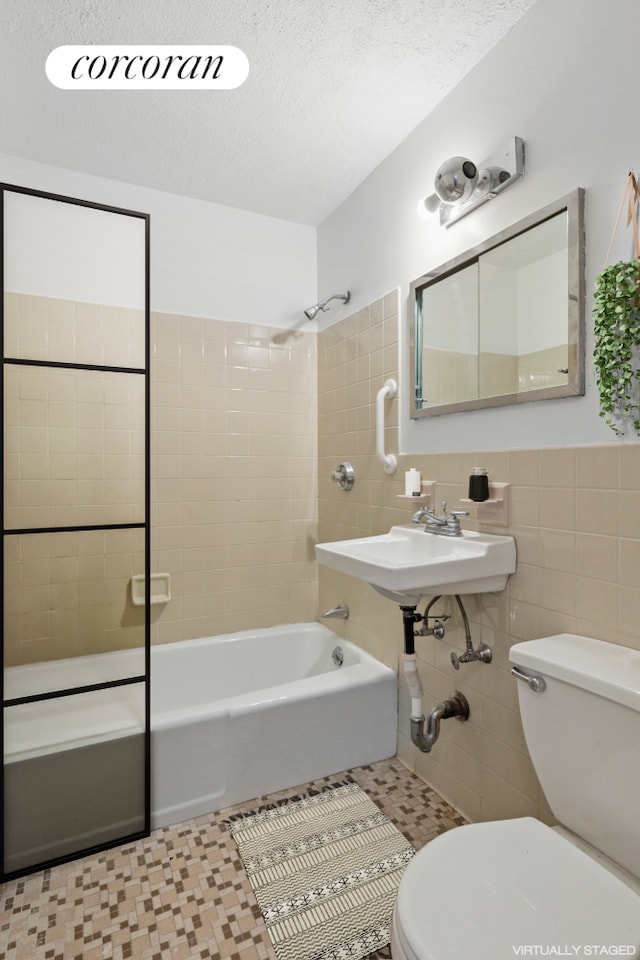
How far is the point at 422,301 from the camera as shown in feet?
6.68

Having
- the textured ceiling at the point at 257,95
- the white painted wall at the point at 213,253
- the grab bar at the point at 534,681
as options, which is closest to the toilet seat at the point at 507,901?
the grab bar at the point at 534,681

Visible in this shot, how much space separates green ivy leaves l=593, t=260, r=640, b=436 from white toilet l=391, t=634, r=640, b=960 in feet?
1.97

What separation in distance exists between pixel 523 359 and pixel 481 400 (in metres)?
0.19

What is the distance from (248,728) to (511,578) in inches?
43.8

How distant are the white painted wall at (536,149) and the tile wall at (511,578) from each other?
3.6 inches

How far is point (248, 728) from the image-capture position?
1.93 m

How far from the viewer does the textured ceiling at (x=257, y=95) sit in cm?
152

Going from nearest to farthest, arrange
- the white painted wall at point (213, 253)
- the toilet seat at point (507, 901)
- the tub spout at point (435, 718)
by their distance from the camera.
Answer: the toilet seat at point (507, 901) < the tub spout at point (435, 718) < the white painted wall at point (213, 253)

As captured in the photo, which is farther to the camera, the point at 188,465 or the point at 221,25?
the point at 188,465

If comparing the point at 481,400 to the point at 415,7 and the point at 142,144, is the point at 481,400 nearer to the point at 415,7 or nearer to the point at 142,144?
the point at 415,7

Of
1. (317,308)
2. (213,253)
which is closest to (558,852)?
(317,308)

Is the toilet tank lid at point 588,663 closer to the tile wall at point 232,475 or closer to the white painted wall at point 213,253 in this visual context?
the tile wall at point 232,475

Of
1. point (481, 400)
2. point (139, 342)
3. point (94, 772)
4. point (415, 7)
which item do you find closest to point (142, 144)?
point (139, 342)

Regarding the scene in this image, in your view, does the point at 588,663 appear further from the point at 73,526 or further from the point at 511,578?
the point at 73,526
